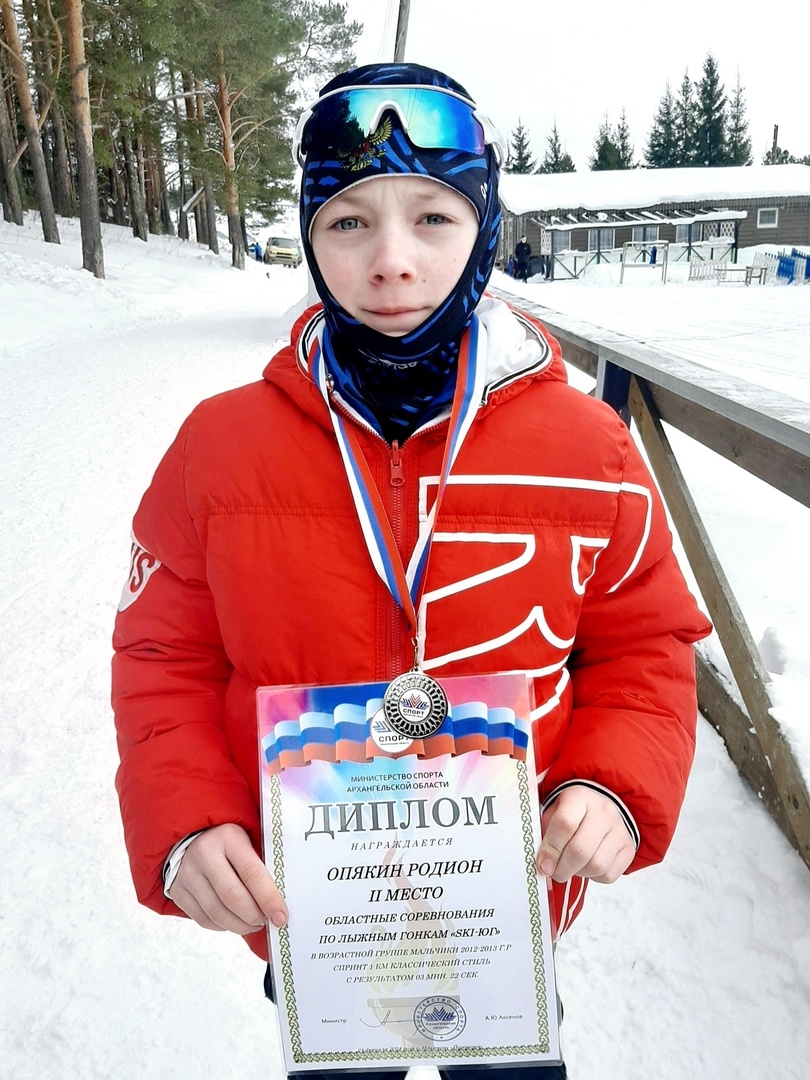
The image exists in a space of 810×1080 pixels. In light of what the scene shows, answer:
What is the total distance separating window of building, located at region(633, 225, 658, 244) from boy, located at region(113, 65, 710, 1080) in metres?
36.3

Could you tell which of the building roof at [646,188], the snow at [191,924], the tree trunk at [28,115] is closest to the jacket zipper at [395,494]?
the snow at [191,924]

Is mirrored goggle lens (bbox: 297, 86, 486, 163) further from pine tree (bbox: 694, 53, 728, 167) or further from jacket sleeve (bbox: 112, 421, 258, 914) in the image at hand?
pine tree (bbox: 694, 53, 728, 167)

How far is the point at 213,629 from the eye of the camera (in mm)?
1265

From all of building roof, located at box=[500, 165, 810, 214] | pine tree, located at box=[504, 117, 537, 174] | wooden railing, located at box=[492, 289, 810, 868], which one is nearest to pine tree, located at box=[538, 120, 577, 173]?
pine tree, located at box=[504, 117, 537, 174]

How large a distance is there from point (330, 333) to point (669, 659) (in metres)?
0.73

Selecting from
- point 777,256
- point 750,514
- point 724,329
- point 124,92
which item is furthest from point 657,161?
point 750,514

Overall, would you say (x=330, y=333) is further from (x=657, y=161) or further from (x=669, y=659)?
(x=657, y=161)

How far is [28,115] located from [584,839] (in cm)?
2237

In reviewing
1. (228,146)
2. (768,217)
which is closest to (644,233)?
(768,217)

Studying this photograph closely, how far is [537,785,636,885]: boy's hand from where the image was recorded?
3.28 ft

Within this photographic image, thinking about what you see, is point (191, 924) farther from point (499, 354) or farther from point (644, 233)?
point (644, 233)

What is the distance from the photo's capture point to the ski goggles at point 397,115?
1157 mm

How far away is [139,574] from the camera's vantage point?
127 centimetres

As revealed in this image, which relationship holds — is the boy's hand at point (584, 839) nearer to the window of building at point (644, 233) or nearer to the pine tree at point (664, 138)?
the window of building at point (644, 233)
